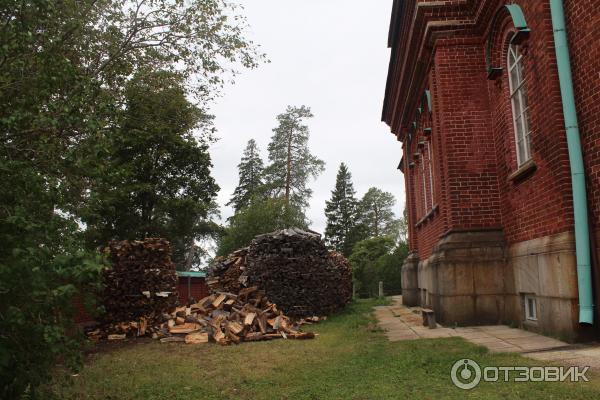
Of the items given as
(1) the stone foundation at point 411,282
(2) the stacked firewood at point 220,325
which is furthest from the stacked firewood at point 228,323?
(1) the stone foundation at point 411,282

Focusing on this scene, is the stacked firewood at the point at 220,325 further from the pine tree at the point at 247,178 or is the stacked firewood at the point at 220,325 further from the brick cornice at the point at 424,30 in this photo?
the pine tree at the point at 247,178

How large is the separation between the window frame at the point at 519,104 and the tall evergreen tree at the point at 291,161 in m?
34.1

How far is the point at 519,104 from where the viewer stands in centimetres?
796

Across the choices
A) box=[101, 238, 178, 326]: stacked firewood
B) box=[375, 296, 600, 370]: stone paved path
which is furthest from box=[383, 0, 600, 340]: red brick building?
box=[101, 238, 178, 326]: stacked firewood

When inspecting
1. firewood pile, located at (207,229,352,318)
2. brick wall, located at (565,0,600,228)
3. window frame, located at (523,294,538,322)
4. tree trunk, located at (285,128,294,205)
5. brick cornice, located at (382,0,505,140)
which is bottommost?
window frame, located at (523,294,538,322)

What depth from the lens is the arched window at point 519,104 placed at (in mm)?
7727

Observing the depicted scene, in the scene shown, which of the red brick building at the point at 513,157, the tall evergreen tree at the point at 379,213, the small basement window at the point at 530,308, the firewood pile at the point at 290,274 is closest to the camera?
the red brick building at the point at 513,157

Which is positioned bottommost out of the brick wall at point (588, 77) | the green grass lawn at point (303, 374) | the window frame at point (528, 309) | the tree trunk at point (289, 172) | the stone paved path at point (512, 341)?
the green grass lawn at point (303, 374)

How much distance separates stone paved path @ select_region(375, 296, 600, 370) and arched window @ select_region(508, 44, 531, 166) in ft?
9.46

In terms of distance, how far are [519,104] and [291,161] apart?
34868 mm

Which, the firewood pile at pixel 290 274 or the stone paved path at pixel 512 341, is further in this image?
the firewood pile at pixel 290 274

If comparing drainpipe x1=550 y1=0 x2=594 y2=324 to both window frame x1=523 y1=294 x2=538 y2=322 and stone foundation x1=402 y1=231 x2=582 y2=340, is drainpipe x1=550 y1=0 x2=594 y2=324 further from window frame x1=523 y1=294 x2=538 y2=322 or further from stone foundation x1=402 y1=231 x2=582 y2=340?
window frame x1=523 y1=294 x2=538 y2=322

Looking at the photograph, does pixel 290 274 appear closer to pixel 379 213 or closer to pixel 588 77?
pixel 588 77

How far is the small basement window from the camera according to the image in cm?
730
